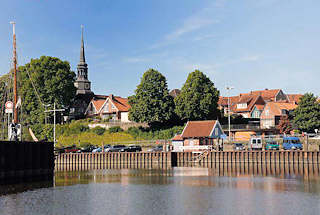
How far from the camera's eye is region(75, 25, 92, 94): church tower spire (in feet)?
527

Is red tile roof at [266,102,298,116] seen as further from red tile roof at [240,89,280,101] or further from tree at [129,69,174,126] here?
tree at [129,69,174,126]

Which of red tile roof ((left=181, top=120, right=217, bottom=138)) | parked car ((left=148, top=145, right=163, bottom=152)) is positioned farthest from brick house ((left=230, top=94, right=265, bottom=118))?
parked car ((left=148, top=145, right=163, bottom=152))

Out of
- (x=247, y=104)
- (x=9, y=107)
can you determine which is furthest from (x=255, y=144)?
(x=247, y=104)

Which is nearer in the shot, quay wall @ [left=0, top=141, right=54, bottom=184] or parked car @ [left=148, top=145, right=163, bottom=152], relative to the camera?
quay wall @ [left=0, top=141, right=54, bottom=184]

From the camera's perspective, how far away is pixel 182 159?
82.9 meters

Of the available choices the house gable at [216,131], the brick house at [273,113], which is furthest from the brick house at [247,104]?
the house gable at [216,131]

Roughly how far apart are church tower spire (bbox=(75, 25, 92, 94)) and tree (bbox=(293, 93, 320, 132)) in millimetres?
83329

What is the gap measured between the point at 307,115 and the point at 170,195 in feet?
215

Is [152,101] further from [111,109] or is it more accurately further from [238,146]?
[111,109]

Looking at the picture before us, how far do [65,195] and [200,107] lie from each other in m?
62.0

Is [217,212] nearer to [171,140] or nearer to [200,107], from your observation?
[171,140]

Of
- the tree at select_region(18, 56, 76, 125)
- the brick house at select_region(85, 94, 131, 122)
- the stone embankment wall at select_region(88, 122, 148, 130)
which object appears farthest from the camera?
the brick house at select_region(85, 94, 131, 122)

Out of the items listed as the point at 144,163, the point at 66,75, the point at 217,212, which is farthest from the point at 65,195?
the point at 66,75

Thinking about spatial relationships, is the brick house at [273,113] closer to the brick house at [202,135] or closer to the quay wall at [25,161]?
the brick house at [202,135]
